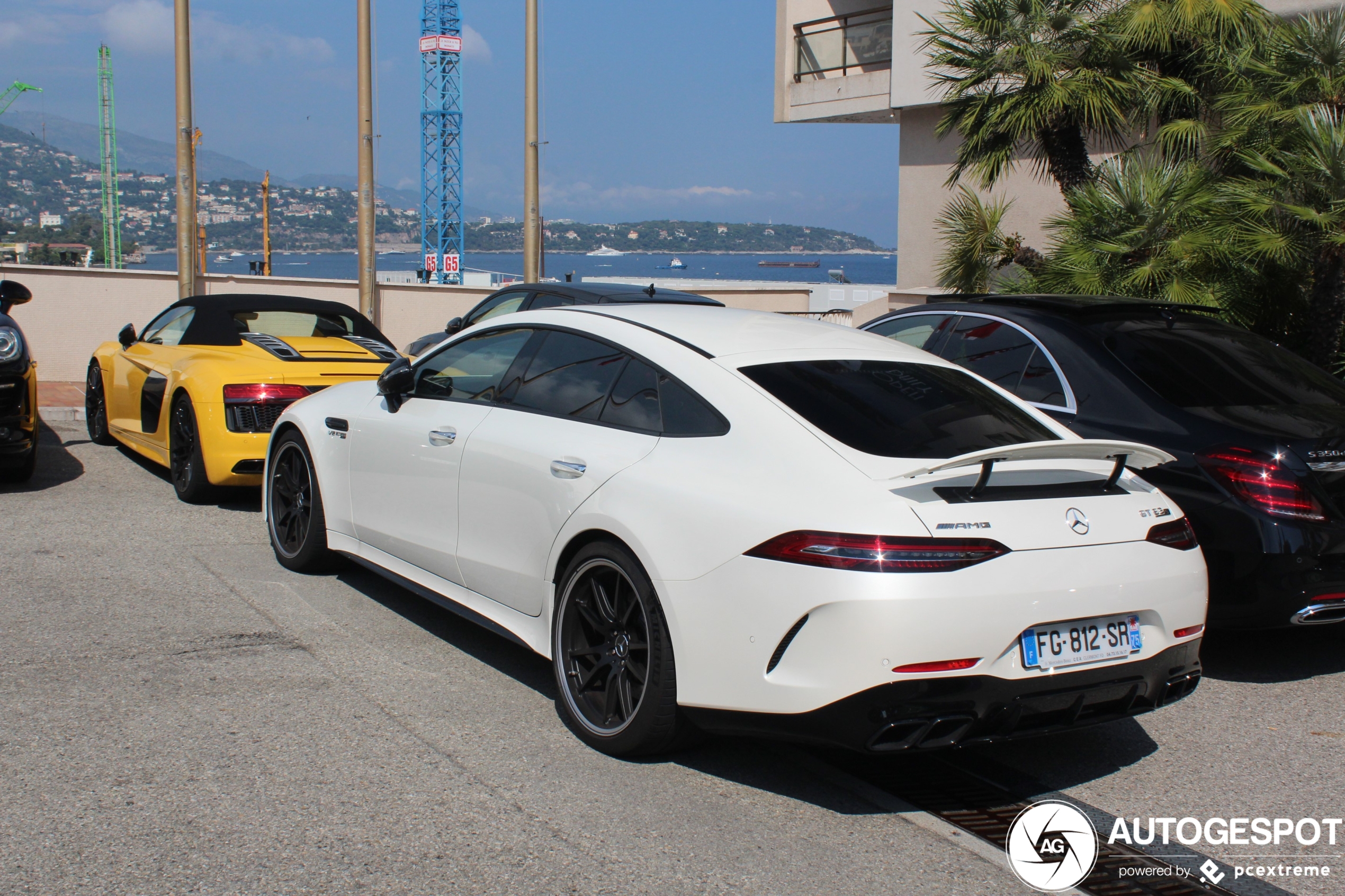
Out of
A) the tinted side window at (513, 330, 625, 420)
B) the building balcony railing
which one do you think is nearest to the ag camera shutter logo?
the tinted side window at (513, 330, 625, 420)

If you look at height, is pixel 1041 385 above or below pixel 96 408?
above

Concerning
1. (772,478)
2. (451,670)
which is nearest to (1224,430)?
(772,478)

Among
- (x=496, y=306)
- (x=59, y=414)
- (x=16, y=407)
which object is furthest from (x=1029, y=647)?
(x=59, y=414)

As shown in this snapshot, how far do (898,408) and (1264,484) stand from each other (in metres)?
1.82

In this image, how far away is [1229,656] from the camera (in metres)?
5.43

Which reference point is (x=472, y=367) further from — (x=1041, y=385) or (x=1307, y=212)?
(x=1307, y=212)

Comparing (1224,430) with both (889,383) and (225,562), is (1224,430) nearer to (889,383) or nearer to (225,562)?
(889,383)

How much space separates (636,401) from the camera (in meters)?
4.18

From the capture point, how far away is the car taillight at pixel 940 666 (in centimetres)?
Result: 325

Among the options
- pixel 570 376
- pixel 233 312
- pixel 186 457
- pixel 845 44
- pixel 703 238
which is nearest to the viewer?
pixel 570 376

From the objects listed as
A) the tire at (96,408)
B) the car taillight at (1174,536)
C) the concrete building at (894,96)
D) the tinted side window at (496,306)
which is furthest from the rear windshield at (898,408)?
the concrete building at (894,96)

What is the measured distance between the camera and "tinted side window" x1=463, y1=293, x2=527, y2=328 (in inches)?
444

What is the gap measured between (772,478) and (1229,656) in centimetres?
310

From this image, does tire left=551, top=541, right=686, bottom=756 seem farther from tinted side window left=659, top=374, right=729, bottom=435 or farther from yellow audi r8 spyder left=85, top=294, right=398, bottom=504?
yellow audi r8 spyder left=85, top=294, right=398, bottom=504
